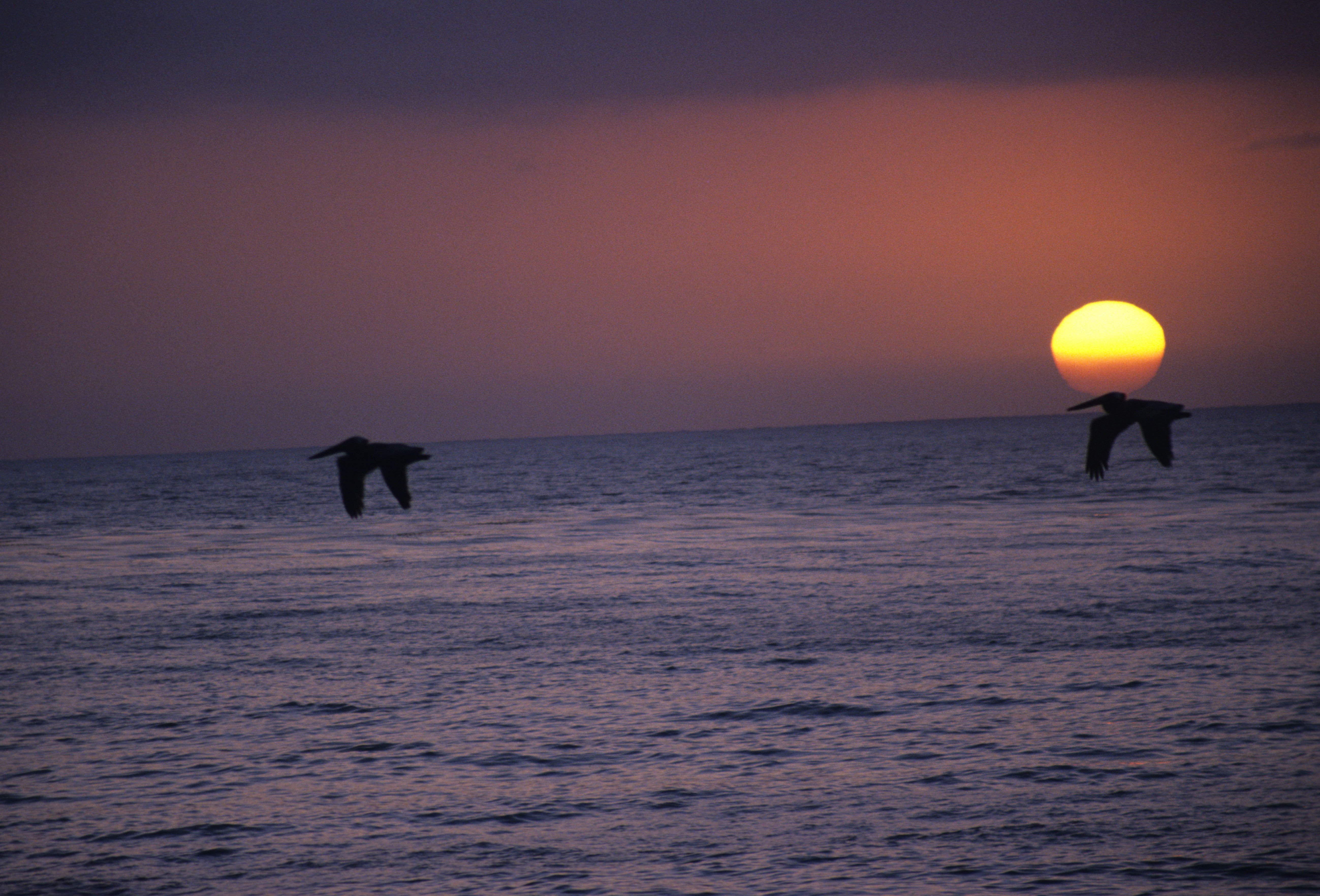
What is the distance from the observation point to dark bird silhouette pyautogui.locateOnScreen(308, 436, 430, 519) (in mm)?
11375

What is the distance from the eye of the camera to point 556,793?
56.0 ft

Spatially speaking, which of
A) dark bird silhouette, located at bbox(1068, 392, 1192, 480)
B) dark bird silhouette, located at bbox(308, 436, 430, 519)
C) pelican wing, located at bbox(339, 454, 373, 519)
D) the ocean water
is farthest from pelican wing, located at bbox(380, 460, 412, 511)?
dark bird silhouette, located at bbox(1068, 392, 1192, 480)

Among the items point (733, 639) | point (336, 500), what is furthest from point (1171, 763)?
point (336, 500)

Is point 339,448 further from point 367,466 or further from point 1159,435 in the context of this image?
point 1159,435

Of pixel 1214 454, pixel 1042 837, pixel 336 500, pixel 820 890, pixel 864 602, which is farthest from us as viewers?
pixel 1214 454

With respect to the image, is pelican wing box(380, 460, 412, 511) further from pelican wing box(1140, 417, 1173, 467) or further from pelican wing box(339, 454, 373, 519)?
pelican wing box(1140, 417, 1173, 467)

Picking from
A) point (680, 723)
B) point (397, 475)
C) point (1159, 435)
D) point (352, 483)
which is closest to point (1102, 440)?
point (1159, 435)

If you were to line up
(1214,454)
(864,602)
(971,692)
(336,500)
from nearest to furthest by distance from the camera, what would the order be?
1. (971,692)
2. (864,602)
3. (336,500)
4. (1214,454)

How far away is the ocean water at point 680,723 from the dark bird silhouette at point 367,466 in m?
4.92

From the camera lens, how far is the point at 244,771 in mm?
18594

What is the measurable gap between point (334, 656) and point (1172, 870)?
742 inches

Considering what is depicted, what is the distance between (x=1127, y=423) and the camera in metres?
9.37

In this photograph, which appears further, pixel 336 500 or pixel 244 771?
pixel 336 500

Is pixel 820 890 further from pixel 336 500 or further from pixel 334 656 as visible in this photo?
pixel 336 500
